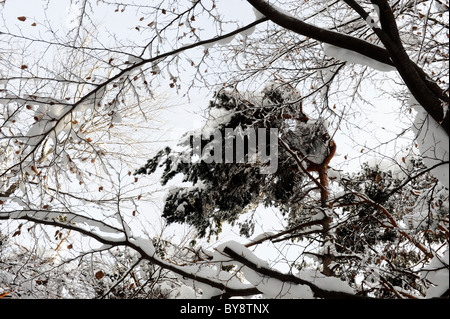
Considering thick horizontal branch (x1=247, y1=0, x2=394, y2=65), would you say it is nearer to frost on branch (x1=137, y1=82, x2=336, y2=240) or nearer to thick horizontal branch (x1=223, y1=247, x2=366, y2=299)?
thick horizontal branch (x1=223, y1=247, x2=366, y2=299)

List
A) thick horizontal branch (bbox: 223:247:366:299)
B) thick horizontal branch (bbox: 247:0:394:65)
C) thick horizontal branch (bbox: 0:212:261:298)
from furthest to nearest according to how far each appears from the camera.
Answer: thick horizontal branch (bbox: 0:212:261:298), thick horizontal branch (bbox: 247:0:394:65), thick horizontal branch (bbox: 223:247:366:299)

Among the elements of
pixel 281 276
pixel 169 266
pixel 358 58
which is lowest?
pixel 281 276

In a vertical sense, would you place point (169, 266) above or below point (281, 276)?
above

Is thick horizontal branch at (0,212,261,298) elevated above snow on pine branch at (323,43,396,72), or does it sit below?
below

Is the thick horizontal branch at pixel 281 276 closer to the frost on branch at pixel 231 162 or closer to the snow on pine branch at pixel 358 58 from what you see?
the snow on pine branch at pixel 358 58

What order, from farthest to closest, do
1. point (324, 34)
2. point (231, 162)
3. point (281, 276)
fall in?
1. point (231, 162)
2. point (324, 34)
3. point (281, 276)

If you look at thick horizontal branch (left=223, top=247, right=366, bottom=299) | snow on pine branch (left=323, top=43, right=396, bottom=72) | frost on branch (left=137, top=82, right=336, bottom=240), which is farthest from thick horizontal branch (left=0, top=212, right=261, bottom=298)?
frost on branch (left=137, top=82, right=336, bottom=240)

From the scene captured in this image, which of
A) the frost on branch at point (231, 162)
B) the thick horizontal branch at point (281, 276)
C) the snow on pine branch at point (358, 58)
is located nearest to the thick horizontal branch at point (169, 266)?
the thick horizontal branch at point (281, 276)

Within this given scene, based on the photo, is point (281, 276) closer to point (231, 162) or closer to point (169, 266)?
point (169, 266)

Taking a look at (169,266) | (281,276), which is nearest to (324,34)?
(281,276)

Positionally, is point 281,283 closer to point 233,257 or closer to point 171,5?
point 233,257

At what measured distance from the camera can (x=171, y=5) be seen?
430cm

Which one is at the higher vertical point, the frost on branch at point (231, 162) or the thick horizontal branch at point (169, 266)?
the frost on branch at point (231, 162)

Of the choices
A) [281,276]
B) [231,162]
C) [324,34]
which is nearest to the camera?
[281,276]
